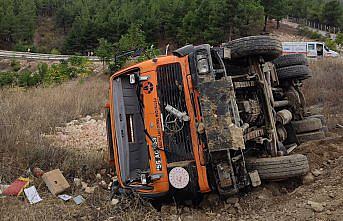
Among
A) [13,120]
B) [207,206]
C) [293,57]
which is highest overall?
[293,57]

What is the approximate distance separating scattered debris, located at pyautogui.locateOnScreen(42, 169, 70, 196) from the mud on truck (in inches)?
26.2

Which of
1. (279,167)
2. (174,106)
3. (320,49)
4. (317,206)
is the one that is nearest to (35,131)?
(174,106)

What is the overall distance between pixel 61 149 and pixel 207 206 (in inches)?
94.1

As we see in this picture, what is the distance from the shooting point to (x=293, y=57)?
6.00m

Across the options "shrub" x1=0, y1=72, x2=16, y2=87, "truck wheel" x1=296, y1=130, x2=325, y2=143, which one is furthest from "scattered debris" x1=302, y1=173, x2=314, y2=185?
"shrub" x1=0, y1=72, x2=16, y2=87

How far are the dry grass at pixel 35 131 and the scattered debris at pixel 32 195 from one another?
494 millimetres

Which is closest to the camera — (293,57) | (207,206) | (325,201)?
(325,201)

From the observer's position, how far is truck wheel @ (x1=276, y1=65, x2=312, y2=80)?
19.1 feet

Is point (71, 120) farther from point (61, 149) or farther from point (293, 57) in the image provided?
point (293, 57)

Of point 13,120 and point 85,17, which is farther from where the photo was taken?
point 85,17

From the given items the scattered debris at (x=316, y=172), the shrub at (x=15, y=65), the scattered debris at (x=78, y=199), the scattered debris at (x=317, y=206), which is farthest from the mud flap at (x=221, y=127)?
the shrub at (x=15, y=65)

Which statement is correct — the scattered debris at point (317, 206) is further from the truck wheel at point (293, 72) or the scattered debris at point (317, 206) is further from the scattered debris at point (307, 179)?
the truck wheel at point (293, 72)

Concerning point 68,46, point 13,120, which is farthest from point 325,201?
point 68,46

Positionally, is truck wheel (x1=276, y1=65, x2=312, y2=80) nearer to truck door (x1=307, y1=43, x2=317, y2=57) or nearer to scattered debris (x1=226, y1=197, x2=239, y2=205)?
scattered debris (x1=226, y1=197, x2=239, y2=205)
